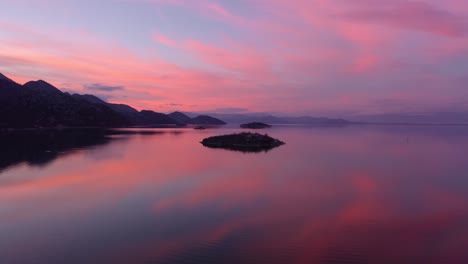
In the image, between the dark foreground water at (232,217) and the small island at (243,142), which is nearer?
the dark foreground water at (232,217)

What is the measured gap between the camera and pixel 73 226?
2525 centimetres

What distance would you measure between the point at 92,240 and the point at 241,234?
400 inches

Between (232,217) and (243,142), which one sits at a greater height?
(243,142)

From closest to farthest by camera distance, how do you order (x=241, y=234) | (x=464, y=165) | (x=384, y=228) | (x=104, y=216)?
(x=241, y=234) < (x=384, y=228) < (x=104, y=216) < (x=464, y=165)

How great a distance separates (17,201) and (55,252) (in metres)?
17.9

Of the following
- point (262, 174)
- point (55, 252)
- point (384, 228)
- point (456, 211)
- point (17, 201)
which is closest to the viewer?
point (55, 252)

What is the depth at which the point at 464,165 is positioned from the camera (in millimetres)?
64062

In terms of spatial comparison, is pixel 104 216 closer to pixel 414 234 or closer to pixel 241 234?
pixel 241 234

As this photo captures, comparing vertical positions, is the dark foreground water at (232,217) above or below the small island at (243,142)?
below

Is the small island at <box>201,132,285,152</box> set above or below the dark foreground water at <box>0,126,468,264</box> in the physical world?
above

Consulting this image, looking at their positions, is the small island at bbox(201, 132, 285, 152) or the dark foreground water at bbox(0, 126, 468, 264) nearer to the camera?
the dark foreground water at bbox(0, 126, 468, 264)

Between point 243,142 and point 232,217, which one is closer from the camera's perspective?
point 232,217

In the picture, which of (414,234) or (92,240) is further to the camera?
(414,234)

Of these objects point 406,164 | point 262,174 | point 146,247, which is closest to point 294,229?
point 146,247
